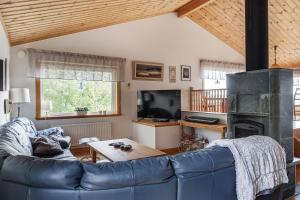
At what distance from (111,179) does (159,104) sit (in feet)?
13.4

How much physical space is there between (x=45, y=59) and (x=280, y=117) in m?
4.34

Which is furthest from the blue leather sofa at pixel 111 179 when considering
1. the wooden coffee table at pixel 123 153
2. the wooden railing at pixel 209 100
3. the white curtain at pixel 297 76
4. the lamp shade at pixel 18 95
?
the white curtain at pixel 297 76

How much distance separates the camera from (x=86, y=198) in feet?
4.75

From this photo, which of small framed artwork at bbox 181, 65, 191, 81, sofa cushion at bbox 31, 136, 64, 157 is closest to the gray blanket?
sofa cushion at bbox 31, 136, 64, 157

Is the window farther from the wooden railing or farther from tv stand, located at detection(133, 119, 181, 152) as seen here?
the wooden railing

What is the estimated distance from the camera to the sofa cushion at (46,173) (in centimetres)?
144

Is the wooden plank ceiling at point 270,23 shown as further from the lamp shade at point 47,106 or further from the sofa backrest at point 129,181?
the sofa backrest at point 129,181

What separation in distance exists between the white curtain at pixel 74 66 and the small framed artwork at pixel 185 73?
5.88 feet

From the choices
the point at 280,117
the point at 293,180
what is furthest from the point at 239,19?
the point at 293,180

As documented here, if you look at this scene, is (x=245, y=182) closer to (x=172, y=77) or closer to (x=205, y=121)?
(x=205, y=121)

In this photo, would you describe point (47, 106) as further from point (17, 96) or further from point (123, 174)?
point (123, 174)

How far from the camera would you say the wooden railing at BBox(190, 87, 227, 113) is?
17.5ft

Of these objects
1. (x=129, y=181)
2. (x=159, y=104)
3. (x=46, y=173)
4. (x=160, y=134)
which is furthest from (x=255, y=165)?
(x=159, y=104)

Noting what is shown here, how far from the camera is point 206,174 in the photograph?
1.71 metres
